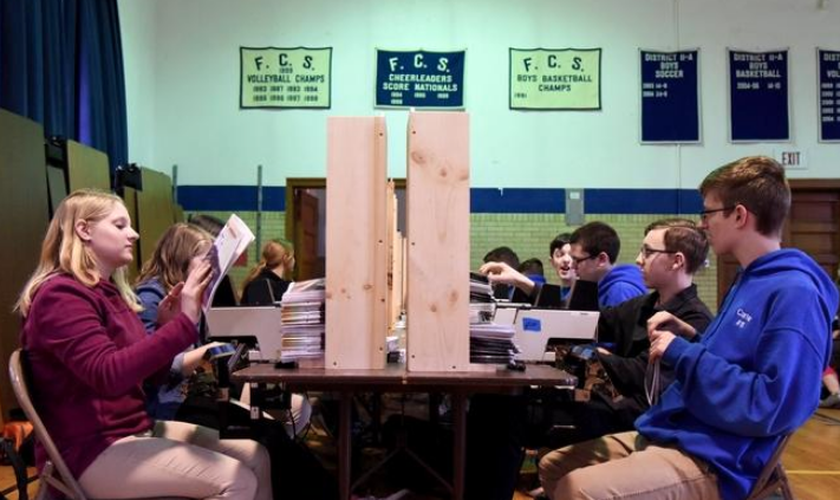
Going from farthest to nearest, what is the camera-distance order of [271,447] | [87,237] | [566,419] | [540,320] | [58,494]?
[566,419]
[271,447]
[540,320]
[87,237]
[58,494]

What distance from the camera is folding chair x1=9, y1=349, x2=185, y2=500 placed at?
1.49 meters

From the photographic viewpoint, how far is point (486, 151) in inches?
268

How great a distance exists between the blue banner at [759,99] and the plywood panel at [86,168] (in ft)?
18.5

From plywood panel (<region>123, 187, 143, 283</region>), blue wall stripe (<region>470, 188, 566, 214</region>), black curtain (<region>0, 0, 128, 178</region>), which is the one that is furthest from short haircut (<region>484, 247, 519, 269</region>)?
black curtain (<region>0, 0, 128, 178</region>)

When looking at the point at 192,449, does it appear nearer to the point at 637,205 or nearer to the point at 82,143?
the point at 82,143

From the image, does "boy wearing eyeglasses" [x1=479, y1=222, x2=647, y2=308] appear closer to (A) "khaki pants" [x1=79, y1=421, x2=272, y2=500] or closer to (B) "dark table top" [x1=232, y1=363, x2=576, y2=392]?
(B) "dark table top" [x1=232, y1=363, x2=576, y2=392]

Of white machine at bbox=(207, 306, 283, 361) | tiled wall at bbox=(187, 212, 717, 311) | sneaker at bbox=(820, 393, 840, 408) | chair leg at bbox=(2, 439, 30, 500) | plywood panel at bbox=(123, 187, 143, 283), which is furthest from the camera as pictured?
tiled wall at bbox=(187, 212, 717, 311)

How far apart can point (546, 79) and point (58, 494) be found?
6049mm

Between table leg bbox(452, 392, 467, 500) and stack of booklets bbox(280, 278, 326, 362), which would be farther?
table leg bbox(452, 392, 467, 500)

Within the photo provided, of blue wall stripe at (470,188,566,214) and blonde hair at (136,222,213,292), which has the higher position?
blue wall stripe at (470,188,566,214)

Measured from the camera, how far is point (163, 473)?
1580 mm

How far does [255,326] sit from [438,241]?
0.64 m

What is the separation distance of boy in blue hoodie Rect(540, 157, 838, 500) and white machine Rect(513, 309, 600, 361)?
436mm

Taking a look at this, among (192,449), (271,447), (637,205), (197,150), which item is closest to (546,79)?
(637,205)
